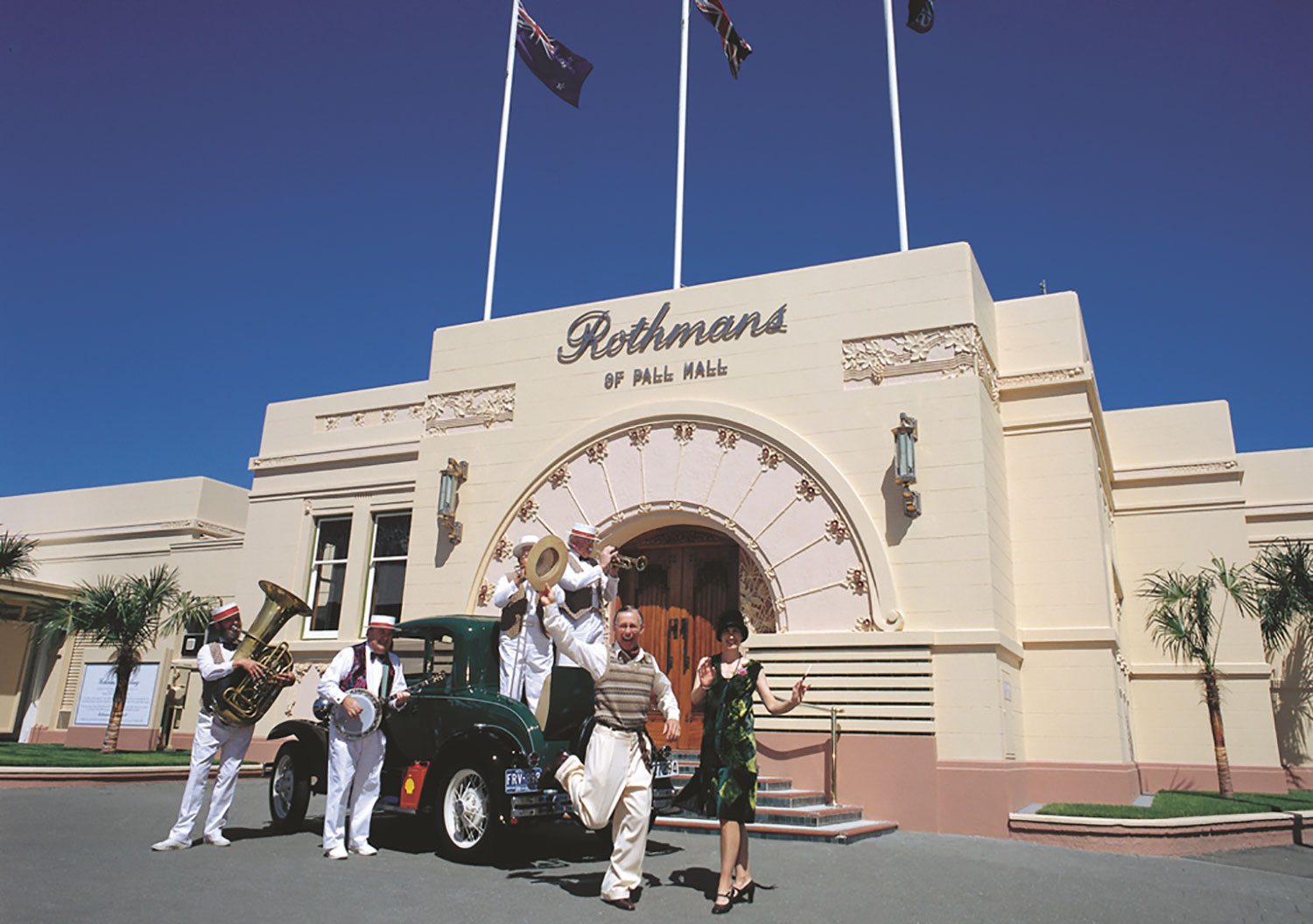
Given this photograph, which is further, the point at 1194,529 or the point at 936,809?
the point at 1194,529

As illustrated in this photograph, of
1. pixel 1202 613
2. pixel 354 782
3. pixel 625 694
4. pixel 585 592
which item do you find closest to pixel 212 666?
pixel 354 782

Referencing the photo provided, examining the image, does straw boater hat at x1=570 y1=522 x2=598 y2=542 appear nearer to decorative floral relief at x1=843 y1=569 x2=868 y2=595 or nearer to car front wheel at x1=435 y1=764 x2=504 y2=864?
car front wheel at x1=435 y1=764 x2=504 y2=864

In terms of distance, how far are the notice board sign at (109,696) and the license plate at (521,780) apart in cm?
1605

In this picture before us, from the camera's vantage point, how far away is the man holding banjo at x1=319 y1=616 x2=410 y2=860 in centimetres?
787

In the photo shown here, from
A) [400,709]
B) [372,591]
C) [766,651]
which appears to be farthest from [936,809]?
Answer: [372,591]

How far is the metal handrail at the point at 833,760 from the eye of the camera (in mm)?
11281

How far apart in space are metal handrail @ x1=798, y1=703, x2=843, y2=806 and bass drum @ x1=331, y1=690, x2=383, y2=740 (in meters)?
5.16

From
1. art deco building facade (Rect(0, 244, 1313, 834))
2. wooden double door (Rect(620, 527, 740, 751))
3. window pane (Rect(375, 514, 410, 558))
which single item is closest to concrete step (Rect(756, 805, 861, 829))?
art deco building facade (Rect(0, 244, 1313, 834))

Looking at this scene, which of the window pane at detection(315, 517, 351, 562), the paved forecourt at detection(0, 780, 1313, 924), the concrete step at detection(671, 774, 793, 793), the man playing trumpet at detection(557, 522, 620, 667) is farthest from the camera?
the window pane at detection(315, 517, 351, 562)

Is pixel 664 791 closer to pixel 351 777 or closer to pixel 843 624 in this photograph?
pixel 351 777

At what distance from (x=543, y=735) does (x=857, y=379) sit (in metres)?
7.12

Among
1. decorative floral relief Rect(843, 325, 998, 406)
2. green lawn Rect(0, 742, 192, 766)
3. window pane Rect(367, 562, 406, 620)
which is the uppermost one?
decorative floral relief Rect(843, 325, 998, 406)

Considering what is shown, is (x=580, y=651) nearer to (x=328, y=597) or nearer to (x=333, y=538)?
(x=328, y=597)

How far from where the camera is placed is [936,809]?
10.9m
